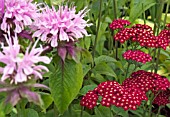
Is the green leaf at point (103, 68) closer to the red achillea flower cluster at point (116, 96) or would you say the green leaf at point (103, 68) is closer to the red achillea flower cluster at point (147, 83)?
the red achillea flower cluster at point (147, 83)

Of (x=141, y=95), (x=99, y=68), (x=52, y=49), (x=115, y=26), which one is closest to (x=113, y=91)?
(x=141, y=95)

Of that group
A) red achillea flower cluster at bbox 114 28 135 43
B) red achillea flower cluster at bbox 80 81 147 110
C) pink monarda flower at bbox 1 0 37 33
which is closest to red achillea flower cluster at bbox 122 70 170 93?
red achillea flower cluster at bbox 80 81 147 110

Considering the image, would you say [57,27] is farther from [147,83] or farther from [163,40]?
Result: [163,40]

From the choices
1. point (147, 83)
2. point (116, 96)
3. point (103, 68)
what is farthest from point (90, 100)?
point (103, 68)

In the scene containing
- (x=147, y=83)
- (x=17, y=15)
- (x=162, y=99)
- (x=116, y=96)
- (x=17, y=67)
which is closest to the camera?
(x=17, y=67)

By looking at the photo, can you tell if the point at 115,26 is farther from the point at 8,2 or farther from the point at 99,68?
the point at 8,2

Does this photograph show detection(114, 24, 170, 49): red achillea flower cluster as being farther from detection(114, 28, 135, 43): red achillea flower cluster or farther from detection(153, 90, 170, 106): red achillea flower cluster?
detection(153, 90, 170, 106): red achillea flower cluster
